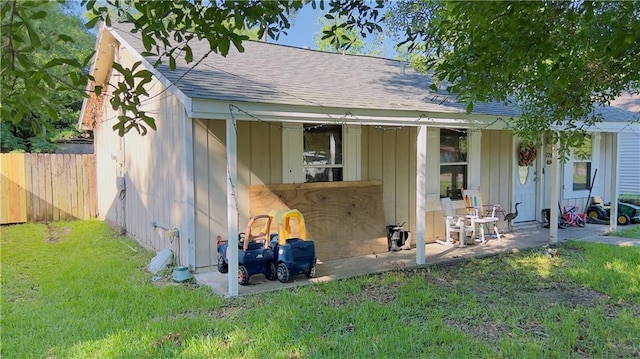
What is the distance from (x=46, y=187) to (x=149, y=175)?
490 centimetres

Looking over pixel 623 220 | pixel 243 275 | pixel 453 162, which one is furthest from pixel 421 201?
pixel 623 220

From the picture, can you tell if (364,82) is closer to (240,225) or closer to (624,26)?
(240,225)

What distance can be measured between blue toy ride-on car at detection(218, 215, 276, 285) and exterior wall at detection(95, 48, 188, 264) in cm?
62

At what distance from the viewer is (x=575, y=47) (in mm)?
2656

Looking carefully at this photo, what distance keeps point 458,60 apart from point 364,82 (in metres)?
5.53

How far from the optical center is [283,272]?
220 inches

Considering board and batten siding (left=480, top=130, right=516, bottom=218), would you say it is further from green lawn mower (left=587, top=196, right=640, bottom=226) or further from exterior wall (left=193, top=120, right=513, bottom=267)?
green lawn mower (left=587, top=196, right=640, bottom=226)

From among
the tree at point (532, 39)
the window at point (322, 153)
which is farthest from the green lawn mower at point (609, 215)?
the tree at point (532, 39)

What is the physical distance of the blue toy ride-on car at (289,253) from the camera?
18.3ft

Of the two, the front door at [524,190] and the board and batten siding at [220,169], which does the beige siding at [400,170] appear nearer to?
the board and batten siding at [220,169]

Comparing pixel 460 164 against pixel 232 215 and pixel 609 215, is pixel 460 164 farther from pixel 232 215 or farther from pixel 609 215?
pixel 232 215

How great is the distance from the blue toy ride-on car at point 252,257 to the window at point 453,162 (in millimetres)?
4058

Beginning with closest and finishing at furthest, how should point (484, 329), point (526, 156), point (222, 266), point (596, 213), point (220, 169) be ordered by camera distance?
point (484, 329) < point (222, 266) < point (220, 169) < point (526, 156) < point (596, 213)

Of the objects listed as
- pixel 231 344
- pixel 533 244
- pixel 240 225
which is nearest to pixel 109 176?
pixel 240 225
